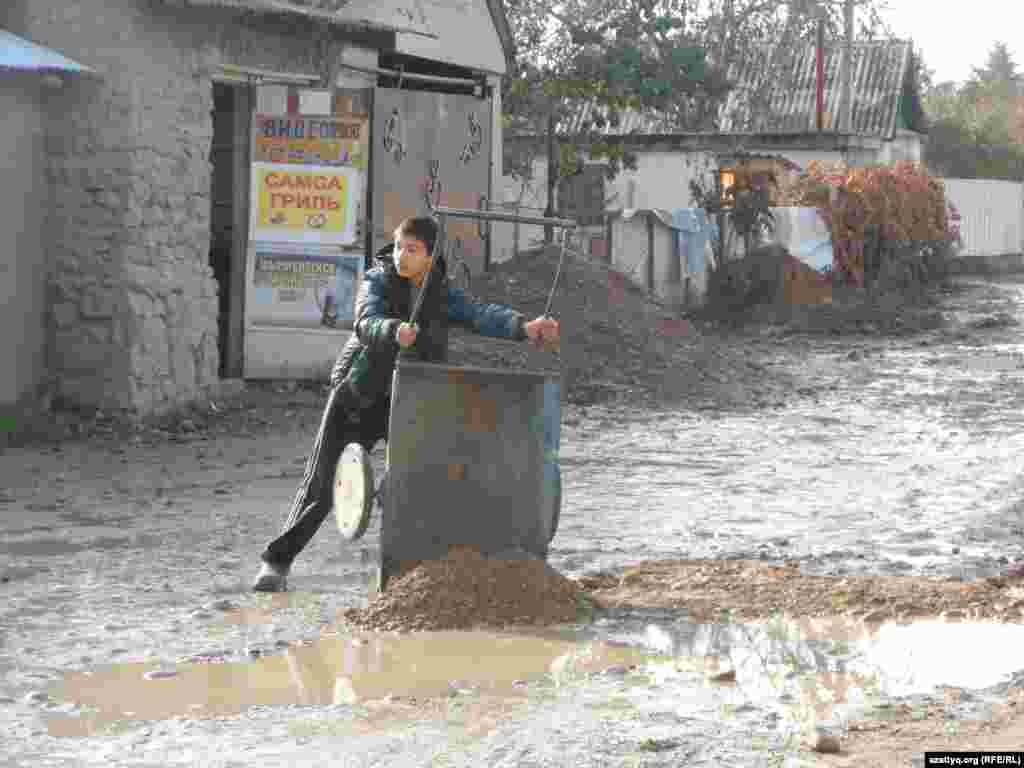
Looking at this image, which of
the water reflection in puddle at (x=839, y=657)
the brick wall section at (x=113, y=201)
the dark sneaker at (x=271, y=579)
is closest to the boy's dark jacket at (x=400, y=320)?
the dark sneaker at (x=271, y=579)

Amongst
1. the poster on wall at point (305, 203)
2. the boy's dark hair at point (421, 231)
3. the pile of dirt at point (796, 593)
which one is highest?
the poster on wall at point (305, 203)

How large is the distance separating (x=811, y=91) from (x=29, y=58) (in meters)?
34.2

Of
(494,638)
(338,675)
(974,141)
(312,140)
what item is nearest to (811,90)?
(974,141)

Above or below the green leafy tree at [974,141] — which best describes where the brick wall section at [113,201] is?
below

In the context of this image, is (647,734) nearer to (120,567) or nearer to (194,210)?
(120,567)

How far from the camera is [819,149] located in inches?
1446

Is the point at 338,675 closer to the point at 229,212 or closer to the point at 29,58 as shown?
the point at 29,58

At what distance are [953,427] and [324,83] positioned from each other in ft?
19.1

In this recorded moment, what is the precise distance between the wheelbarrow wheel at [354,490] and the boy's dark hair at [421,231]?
86 centimetres

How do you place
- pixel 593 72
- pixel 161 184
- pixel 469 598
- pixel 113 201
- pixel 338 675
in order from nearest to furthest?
Result: pixel 338 675
pixel 469 598
pixel 113 201
pixel 161 184
pixel 593 72

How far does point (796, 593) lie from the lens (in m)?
7.22

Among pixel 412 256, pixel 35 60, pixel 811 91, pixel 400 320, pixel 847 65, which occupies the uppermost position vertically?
pixel 811 91

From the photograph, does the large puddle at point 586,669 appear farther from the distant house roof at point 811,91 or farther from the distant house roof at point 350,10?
the distant house roof at point 811,91

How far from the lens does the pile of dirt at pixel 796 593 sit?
6953mm
